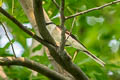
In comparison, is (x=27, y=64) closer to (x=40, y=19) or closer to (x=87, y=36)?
(x=40, y=19)

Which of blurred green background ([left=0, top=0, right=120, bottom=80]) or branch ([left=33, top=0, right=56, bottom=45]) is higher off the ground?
branch ([left=33, top=0, right=56, bottom=45])

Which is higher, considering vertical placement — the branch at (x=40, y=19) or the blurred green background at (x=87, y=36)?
the branch at (x=40, y=19)

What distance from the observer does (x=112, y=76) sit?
3.57 meters

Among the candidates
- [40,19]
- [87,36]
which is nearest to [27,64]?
[40,19]

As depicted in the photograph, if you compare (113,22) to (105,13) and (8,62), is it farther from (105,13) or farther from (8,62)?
(8,62)

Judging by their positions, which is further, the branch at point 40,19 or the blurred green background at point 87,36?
the blurred green background at point 87,36

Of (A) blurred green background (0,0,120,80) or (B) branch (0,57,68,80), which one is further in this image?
(A) blurred green background (0,0,120,80)

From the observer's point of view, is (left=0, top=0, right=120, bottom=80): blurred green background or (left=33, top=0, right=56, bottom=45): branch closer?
(left=33, top=0, right=56, bottom=45): branch

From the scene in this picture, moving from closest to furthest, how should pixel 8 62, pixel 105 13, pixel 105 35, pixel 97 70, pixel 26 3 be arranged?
pixel 8 62, pixel 26 3, pixel 97 70, pixel 105 13, pixel 105 35

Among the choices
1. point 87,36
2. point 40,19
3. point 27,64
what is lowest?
point 87,36


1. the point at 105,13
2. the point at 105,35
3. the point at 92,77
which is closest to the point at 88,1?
the point at 92,77

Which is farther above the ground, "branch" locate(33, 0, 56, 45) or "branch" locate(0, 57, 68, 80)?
"branch" locate(33, 0, 56, 45)

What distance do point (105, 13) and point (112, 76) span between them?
775 mm

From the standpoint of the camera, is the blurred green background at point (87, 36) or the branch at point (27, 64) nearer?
the branch at point (27, 64)
